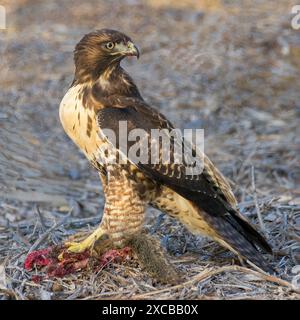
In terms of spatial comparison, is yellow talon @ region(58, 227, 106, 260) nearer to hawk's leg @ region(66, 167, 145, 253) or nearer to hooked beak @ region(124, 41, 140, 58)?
hawk's leg @ region(66, 167, 145, 253)

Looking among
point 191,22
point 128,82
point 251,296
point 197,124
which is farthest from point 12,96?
point 251,296

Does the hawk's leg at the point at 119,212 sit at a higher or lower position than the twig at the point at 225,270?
higher

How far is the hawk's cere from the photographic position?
5410mm

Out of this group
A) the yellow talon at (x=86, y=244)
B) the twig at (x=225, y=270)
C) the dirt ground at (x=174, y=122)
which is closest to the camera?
the twig at (x=225, y=270)

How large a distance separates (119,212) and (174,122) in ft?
15.0

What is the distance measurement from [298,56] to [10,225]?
5.94 m

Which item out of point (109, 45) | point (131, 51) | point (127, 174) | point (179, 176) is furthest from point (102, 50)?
point (179, 176)

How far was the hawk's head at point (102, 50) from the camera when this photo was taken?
18.2ft

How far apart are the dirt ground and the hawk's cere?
8.9 inches

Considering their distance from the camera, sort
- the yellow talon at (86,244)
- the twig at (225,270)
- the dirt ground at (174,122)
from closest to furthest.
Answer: the twig at (225,270) < the dirt ground at (174,122) < the yellow talon at (86,244)

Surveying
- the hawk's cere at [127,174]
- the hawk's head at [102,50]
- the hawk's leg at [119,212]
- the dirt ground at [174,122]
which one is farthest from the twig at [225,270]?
the hawk's head at [102,50]

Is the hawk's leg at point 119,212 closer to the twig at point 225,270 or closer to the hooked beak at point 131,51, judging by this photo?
the twig at point 225,270

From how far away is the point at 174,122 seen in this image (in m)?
9.91

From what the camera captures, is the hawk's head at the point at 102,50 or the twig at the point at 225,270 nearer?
the twig at the point at 225,270
